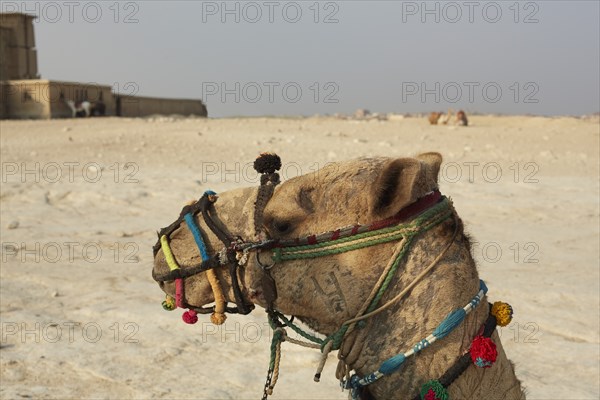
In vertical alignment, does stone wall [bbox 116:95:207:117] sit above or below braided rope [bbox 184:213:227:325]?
above

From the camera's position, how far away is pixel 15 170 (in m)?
13.0

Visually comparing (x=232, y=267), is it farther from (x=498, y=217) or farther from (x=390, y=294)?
(x=498, y=217)

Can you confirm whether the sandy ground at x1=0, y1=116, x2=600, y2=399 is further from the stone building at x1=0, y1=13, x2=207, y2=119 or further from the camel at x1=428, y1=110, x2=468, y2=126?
the stone building at x1=0, y1=13, x2=207, y2=119

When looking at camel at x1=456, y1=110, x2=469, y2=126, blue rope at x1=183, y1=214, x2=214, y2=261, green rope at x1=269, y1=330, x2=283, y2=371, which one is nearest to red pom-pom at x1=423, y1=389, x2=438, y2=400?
green rope at x1=269, y1=330, x2=283, y2=371

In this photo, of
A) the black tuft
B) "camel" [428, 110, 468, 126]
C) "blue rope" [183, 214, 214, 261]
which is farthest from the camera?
"camel" [428, 110, 468, 126]

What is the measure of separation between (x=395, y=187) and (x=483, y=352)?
608 mm

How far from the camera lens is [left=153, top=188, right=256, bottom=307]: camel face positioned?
2.65 meters

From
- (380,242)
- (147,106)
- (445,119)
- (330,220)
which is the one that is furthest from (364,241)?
(147,106)

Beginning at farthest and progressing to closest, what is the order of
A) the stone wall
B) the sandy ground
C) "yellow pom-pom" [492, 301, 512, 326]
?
the stone wall, the sandy ground, "yellow pom-pom" [492, 301, 512, 326]

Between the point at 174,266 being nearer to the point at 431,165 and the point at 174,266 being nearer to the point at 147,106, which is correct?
the point at 431,165

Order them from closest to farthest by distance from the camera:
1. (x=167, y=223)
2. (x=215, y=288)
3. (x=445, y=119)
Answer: (x=215, y=288) < (x=167, y=223) < (x=445, y=119)

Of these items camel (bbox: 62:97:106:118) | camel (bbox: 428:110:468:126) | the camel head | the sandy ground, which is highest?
camel (bbox: 62:97:106:118)

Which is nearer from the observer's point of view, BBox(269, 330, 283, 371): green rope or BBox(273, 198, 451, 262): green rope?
BBox(273, 198, 451, 262): green rope

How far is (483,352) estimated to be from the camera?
2.31 metres
